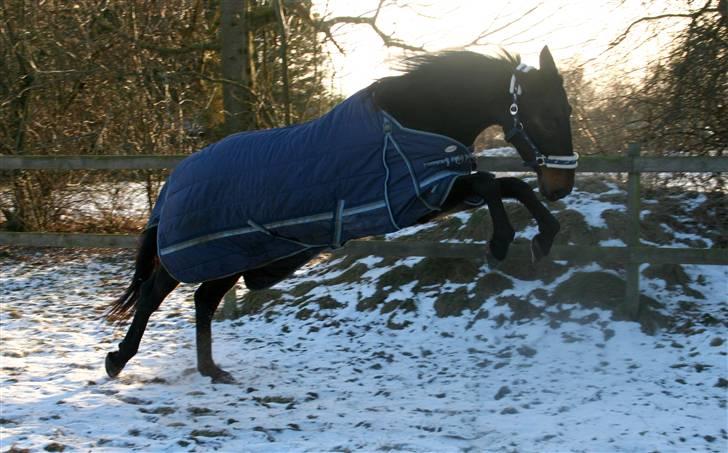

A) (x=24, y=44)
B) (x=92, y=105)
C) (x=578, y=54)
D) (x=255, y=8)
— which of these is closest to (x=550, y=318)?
(x=578, y=54)

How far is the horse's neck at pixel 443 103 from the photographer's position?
12.9 feet

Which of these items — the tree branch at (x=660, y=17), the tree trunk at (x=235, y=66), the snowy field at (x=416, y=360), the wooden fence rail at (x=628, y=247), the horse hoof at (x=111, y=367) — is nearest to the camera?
the snowy field at (x=416, y=360)

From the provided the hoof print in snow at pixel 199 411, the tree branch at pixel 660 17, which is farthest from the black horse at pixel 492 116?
the tree branch at pixel 660 17

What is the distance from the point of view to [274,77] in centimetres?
1035

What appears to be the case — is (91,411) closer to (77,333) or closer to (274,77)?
(77,333)

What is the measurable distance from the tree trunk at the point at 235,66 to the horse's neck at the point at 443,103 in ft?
16.7

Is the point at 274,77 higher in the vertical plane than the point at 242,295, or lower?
higher

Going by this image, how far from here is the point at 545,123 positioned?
385cm

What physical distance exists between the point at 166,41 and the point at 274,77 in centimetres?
158

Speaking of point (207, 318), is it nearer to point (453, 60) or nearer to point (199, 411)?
point (199, 411)

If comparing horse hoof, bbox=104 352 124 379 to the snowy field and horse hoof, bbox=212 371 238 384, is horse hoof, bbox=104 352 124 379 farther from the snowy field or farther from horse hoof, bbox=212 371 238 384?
horse hoof, bbox=212 371 238 384

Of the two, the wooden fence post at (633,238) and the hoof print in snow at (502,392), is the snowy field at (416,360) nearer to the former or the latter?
the hoof print in snow at (502,392)

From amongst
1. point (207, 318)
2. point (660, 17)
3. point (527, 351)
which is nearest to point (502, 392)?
point (527, 351)

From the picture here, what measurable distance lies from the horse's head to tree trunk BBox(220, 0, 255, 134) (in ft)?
17.8
